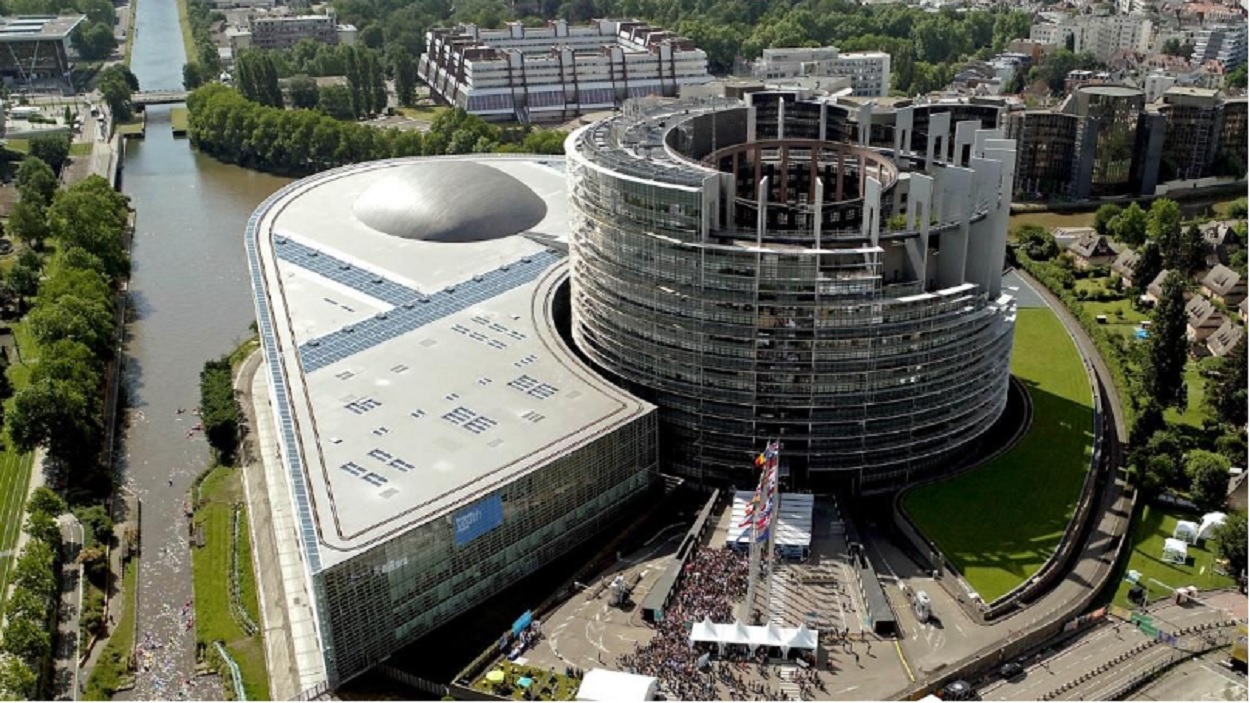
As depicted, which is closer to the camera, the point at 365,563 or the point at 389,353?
the point at 365,563

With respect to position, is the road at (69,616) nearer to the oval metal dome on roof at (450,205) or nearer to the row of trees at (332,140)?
the oval metal dome on roof at (450,205)

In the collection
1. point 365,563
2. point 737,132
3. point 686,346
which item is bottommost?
point 365,563

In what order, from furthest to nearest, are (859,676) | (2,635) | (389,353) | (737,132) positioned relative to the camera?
1. (737,132)
2. (389,353)
3. (2,635)
4. (859,676)

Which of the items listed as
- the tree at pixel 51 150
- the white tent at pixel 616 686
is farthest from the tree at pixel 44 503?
the tree at pixel 51 150

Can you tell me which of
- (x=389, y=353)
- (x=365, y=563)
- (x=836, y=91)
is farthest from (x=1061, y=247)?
(x=365, y=563)

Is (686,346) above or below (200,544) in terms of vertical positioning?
above

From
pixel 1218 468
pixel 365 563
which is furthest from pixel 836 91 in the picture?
pixel 365 563

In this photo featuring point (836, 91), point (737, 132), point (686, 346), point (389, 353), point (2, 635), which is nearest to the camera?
point (2, 635)

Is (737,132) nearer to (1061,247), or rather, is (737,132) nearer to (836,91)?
(1061,247)
